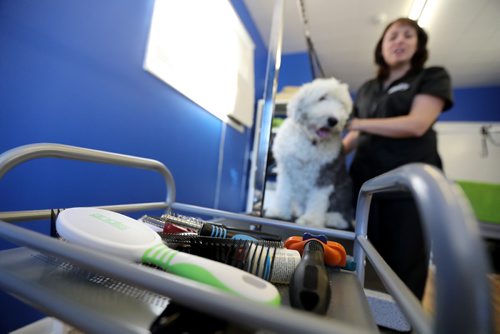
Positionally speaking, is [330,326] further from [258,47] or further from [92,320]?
[258,47]

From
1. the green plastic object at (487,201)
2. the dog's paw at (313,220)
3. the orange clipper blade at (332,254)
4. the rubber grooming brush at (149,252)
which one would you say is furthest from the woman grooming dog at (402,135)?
the green plastic object at (487,201)

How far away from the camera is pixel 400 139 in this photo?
811 mm

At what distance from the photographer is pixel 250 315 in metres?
0.14

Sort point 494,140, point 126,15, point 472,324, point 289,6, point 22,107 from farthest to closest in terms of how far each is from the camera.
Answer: point 494,140
point 289,6
point 126,15
point 22,107
point 472,324

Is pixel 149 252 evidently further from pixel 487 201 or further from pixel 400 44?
pixel 487 201

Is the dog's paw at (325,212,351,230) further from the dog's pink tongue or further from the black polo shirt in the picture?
the dog's pink tongue

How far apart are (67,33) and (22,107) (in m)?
0.22

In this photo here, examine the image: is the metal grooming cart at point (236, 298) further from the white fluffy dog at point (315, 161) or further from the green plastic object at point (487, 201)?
the green plastic object at point (487, 201)

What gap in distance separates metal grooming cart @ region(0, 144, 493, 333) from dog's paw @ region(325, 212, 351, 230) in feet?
1.83

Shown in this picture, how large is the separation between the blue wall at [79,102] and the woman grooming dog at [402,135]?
2.74 ft

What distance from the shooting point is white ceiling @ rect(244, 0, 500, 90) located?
1.31m

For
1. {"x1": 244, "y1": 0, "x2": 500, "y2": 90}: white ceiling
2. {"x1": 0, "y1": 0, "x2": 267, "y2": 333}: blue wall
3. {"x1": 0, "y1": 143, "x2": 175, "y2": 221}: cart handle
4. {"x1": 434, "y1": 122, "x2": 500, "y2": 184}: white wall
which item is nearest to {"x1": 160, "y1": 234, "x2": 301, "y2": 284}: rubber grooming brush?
{"x1": 0, "y1": 143, "x2": 175, "y2": 221}: cart handle

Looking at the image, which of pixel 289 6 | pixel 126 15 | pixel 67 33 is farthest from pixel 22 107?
pixel 289 6

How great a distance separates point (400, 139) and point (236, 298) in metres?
0.89
